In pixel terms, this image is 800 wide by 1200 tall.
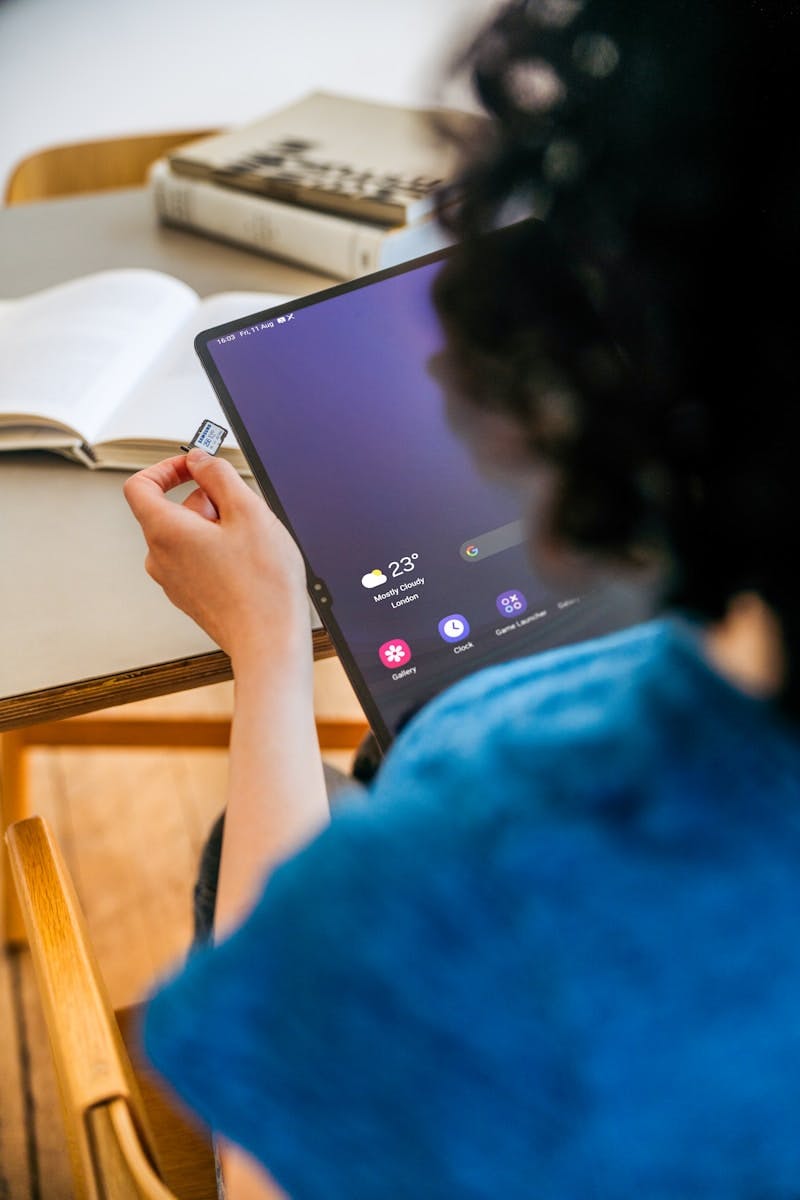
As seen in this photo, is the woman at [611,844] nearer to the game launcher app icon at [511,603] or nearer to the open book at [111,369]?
the game launcher app icon at [511,603]

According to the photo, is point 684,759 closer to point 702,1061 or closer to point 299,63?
point 702,1061

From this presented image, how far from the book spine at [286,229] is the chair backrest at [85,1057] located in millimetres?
724

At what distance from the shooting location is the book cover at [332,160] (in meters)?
1.09

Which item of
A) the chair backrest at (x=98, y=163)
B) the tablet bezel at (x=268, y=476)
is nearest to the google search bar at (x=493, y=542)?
the tablet bezel at (x=268, y=476)

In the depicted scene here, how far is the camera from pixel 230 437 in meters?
0.81

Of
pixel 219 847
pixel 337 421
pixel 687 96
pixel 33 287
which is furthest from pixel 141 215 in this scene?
pixel 687 96

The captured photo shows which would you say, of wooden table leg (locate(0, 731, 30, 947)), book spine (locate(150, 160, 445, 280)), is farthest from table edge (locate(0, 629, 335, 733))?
wooden table leg (locate(0, 731, 30, 947))

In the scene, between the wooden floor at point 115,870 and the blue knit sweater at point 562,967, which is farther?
the wooden floor at point 115,870

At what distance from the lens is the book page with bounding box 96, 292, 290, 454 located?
829 mm

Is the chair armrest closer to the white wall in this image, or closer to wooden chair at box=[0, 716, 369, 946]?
wooden chair at box=[0, 716, 369, 946]

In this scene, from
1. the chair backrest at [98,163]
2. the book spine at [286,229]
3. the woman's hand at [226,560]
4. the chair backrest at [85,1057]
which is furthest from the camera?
the chair backrest at [98,163]

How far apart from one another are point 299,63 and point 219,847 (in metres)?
2.11

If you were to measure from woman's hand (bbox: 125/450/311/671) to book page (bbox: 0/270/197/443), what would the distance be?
9.1 inches

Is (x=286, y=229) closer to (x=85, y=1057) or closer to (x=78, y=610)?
(x=78, y=610)
